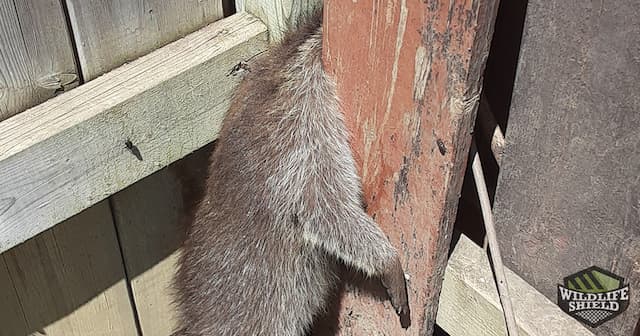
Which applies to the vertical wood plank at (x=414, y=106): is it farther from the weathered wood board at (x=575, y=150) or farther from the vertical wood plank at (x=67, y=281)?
the vertical wood plank at (x=67, y=281)

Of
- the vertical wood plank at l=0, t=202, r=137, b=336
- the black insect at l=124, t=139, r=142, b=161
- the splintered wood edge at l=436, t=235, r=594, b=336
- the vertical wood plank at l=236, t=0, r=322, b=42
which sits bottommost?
the vertical wood plank at l=0, t=202, r=137, b=336

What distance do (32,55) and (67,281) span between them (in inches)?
33.5

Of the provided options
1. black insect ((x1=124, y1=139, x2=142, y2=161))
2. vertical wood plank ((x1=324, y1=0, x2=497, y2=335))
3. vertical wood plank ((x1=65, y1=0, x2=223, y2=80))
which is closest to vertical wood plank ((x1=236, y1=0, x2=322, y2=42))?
vertical wood plank ((x1=65, y1=0, x2=223, y2=80))

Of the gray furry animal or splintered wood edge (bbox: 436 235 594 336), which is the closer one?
splintered wood edge (bbox: 436 235 594 336)

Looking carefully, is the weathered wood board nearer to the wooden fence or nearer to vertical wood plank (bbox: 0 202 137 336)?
the wooden fence

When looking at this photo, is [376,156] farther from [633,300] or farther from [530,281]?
[633,300]

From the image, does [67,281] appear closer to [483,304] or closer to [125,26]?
[125,26]

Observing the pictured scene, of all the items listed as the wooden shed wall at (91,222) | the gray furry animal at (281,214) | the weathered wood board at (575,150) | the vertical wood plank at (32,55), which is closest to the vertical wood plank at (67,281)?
the wooden shed wall at (91,222)

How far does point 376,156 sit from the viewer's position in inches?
87.4

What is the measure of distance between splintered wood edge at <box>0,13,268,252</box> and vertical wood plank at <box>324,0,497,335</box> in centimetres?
38

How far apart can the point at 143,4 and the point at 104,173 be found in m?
0.46

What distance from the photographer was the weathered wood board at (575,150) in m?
1.72

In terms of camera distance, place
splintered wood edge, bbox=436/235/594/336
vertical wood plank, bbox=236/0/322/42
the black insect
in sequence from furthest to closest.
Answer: vertical wood plank, bbox=236/0/322/42 → the black insect → splintered wood edge, bbox=436/235/594/336

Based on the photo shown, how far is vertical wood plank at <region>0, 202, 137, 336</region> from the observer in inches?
104
